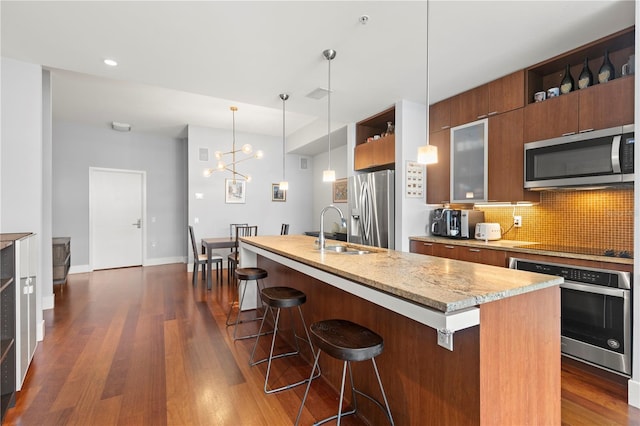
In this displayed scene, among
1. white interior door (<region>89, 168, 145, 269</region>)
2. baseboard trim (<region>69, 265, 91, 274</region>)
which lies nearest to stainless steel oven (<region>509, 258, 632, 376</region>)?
white interior door (<region>89, 168, 145, 269</region>)

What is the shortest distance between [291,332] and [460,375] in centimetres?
185

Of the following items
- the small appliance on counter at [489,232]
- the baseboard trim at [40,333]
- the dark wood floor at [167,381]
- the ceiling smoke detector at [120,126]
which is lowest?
the dark wood floor at [167,381]

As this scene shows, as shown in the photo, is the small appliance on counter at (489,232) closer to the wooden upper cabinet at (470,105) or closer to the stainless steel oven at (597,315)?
the stainless steel oven at (597,315)

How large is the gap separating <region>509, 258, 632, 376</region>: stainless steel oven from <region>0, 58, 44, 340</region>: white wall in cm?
456

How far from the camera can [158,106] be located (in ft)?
16.3

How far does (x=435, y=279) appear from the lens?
1.46 meters

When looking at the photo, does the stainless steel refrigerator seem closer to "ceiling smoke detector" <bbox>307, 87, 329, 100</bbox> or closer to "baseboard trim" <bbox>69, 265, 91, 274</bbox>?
"ceiling smoke detector" <bbox>307, 87, 329, 100</bbox>

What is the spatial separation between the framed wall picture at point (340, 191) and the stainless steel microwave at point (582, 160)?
382cm

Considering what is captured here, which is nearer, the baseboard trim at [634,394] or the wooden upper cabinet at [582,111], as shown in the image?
the baseboard trim at [634,394]

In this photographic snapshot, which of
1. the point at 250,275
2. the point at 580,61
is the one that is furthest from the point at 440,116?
the point at 250,275

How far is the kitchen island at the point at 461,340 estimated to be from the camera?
121 cm

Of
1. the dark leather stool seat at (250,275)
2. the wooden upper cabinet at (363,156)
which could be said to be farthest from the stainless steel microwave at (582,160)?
the dark leather stool seat at (250,275)

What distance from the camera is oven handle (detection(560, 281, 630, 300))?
2.12m

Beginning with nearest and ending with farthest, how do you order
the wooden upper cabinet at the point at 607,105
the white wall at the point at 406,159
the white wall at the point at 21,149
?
the wooden upper cabinet at the point at 607,105 < the white wall at the point at 21,149 < the white wall at the point at 406,159
